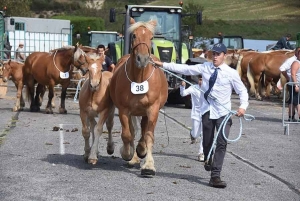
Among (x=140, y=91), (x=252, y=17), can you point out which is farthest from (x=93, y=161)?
(x=252, y=17)

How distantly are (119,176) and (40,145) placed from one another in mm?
3815

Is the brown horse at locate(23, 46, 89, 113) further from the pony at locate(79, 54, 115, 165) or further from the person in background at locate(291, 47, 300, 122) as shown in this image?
the pony at locate(79, 54, 115, 165)

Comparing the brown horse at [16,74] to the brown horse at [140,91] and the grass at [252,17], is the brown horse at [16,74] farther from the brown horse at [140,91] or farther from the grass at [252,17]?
the grass at [252,17]

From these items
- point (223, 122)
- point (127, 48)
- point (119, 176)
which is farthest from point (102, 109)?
point (127, 48)

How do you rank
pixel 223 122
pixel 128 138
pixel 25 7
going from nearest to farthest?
pixel 223 122, pixel 128 138, pixel 25 7

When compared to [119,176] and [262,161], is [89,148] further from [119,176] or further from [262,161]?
[262,161]

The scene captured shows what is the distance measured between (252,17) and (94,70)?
75709 millimetres

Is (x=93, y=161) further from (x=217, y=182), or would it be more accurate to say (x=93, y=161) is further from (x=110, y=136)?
(x=217, y=182)

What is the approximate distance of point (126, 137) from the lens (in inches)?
484

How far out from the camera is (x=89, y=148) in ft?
42.8


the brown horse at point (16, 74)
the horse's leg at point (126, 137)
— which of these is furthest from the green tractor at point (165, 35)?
the horse's leg at point (126, 137)

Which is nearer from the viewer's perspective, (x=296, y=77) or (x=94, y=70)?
(x=94, y=70)

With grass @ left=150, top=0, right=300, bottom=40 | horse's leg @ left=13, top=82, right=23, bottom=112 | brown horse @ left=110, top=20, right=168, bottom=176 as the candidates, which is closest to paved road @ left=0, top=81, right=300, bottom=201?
brown horse @ left=110, top=20, right=168, bottom=176

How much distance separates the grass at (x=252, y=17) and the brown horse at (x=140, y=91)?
4518 cm
